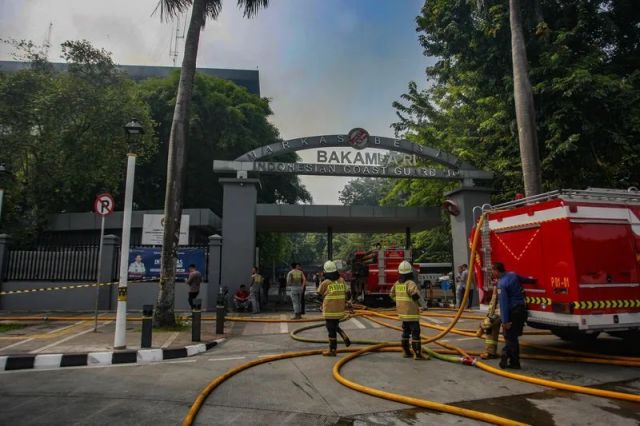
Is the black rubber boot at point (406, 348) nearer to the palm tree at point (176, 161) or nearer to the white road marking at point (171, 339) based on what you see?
the white road marking at point (171, 339)

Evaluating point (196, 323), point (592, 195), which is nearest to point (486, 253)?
point (592, 195)

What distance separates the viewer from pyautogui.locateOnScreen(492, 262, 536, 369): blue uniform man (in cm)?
685

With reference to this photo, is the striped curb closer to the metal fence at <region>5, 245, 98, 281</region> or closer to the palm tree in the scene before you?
the palm tree

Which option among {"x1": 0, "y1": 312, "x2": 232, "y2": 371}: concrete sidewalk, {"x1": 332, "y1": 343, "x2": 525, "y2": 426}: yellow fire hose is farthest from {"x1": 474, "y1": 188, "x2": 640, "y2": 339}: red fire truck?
{"x1": 0, "y1": 312, "x2": 232, "y2": 371}: concrete sidewalk

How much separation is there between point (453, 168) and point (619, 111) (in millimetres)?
6052

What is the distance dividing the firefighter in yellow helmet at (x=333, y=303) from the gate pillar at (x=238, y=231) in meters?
7.50

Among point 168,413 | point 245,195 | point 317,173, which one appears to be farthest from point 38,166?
point 168,413

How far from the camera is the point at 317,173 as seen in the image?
54.3 feet

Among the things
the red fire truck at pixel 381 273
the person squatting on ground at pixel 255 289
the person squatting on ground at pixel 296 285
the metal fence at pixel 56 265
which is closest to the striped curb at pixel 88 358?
the person squatting on ground at pixel 296 285

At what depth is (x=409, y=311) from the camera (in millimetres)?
7738

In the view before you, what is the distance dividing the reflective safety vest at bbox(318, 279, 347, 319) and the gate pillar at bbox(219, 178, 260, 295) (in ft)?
24.8

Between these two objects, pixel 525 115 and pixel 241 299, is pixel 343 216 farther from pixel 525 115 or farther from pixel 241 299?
pixel 525 115

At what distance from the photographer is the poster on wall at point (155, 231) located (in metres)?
15.6

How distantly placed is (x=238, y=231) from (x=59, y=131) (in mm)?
9871
